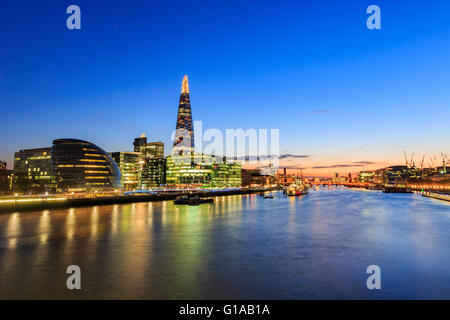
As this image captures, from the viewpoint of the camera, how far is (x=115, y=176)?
17725cm

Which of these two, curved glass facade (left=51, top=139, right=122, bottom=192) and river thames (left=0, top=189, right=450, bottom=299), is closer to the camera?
river thames (left=0, top=189, right=450, bottom=299)

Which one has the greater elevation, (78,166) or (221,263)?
(78,166)

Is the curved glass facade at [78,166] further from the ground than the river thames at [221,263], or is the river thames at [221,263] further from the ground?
the curved glass facade at [78,166]

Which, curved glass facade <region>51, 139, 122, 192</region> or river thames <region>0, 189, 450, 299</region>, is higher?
curved glass facade <region>51, 139, 122, 192</region>

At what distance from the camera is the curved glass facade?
16150cm

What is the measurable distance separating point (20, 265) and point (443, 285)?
30697 mm

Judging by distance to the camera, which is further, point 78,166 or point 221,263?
point 78,166

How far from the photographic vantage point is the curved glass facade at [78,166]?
162m

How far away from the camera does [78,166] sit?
162875 millimetres

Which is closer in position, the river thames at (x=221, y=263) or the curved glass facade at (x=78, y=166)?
the river thames at (x=221, y=263)
